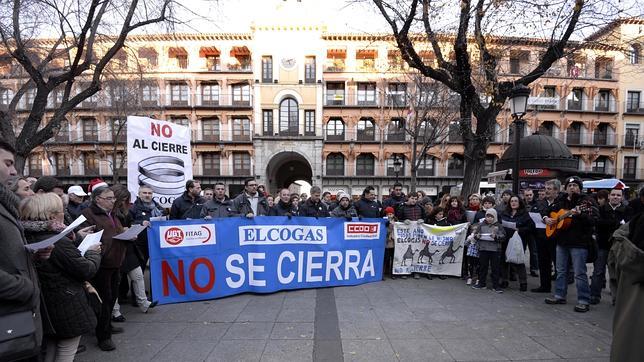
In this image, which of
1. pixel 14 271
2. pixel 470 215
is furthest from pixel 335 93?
pixel 14 271

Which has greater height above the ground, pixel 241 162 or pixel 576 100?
pixel 576 100

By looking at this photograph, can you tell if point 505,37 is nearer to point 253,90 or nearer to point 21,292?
point 21,292

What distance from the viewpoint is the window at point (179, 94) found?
34.3 m

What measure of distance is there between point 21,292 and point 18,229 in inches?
17.3

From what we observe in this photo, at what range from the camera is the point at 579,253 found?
16.9ft

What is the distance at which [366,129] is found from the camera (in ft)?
113

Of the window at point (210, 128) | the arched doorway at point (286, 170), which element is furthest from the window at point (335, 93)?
the window at point (210, 128)

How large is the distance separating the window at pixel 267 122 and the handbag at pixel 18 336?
31824mm

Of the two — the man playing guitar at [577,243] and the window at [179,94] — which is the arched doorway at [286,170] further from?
the man playing guitar at [577,243]

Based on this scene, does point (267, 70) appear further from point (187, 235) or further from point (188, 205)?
point (187, 235)

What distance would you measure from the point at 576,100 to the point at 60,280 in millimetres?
45819

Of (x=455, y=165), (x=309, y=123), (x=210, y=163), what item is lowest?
(x=455, y=165)

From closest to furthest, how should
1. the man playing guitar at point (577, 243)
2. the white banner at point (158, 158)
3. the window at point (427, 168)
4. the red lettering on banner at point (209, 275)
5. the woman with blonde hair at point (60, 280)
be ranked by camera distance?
the woman with blonde hair at point (60, 280), the man playing guitar at point (577, 243), the red lettering on banner at point (209, 275), the white banner at point (158, 158), the window at point (427, 168)

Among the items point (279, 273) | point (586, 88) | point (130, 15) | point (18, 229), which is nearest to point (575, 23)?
point (279, 273)
